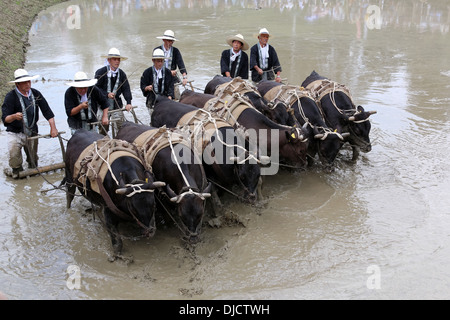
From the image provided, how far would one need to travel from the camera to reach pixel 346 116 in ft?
27.4

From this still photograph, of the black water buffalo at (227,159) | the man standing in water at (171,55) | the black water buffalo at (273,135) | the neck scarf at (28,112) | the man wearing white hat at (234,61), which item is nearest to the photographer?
the black water buffalo at (227,159)

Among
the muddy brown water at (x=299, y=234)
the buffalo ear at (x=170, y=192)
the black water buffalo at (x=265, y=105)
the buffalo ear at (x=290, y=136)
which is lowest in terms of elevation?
the muddy brown water at (x=299, y=234)

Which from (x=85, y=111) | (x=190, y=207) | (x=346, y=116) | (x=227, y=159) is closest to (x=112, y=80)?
(x=85, y=111)

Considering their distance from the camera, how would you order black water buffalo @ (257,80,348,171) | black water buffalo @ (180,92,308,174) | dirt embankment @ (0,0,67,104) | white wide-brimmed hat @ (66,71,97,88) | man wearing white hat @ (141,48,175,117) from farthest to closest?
dirt embankment @ (0,0,67,104) < man wearing white hat @ (141,48,175,117) < black water buffalo @ (257,80,348,171) < black water buffalo @ (180,92,308,174) < white wide-brimmed hat @ (66,71,97,88)

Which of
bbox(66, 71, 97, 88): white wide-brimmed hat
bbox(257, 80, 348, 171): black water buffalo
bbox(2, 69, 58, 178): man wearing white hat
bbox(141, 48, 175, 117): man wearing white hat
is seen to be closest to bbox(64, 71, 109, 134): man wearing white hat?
bbox(66, 71, 97, 88): white wide-brimmed hat

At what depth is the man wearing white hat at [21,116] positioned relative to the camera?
7574 mm

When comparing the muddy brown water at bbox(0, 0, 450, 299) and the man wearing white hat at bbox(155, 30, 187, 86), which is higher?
the man wearing white hat at bbox(155, 30, 187, 86)

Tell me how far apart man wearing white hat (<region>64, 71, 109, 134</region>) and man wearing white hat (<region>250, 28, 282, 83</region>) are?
3916mm

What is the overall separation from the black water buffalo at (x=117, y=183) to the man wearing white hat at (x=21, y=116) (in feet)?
6.39

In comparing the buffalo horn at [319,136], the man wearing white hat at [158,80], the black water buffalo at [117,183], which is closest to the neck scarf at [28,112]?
the black water buffalo at [117,183]

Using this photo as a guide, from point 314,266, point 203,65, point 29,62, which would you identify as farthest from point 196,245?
point 29,62

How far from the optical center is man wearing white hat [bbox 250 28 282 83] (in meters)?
10.4

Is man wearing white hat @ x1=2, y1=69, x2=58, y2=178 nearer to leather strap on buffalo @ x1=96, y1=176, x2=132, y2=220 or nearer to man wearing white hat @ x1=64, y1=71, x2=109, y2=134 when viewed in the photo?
man wearing white hat @ x1=64, y1=71, x2=109, y2=134

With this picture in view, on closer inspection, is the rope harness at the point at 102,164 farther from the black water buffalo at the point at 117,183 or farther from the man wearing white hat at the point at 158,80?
the man wearing white hat at the point at 158,80
